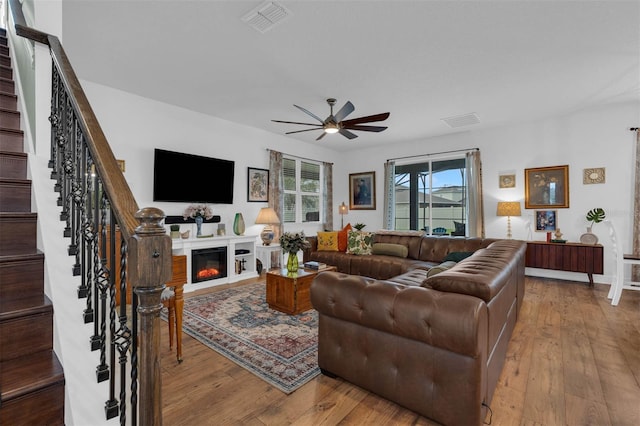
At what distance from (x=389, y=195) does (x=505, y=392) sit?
5396 mm

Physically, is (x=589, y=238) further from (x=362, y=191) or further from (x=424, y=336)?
(x=424, y=336)

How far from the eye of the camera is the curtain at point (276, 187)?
6055mm

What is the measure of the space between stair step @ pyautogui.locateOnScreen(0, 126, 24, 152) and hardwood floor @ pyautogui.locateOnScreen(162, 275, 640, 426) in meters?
1.81

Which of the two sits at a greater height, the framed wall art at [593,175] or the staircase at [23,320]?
the framed wall art at [593,175]

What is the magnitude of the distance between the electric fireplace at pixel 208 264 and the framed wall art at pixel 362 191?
3889 millimetres

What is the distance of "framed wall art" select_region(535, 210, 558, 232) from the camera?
17.4 feet

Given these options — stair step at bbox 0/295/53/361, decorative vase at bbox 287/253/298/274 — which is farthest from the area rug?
stair step at bbox 0/295/53/361

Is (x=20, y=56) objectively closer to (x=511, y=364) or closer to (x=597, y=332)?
(x=511, y=364)

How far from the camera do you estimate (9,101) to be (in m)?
2.16

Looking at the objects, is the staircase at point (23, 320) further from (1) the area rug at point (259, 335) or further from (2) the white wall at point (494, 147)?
(2) the white wall at point (494, 147)

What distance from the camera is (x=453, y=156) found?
6383mm

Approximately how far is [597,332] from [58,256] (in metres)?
4.37

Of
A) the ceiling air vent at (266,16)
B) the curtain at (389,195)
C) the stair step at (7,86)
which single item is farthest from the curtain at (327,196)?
the stair step at (7,86)

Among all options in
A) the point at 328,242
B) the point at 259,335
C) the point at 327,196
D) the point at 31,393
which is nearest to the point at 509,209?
the point at 328,242
